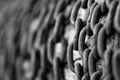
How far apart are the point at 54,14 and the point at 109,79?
0.22 meters

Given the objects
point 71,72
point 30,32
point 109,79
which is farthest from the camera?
point 30,32

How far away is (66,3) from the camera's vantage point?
456 millimetres

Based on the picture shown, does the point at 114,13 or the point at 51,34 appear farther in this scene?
the point at 51,34

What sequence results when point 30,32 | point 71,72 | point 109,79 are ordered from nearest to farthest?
point 109,79 < point 71,72 < point 30,32

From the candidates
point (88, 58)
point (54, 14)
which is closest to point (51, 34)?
point (54, 14)

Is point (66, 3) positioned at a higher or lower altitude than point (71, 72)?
higher

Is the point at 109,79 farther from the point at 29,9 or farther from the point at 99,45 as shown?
the point at 29,9

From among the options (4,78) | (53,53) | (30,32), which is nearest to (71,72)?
(53,53)

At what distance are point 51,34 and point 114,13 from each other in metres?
0.19

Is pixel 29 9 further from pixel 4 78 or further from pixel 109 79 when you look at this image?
pixel 109 79

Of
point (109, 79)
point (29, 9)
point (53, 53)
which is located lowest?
point (109, 79)

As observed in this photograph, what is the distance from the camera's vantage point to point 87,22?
0.36 metres

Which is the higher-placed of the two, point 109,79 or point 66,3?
point 66,3

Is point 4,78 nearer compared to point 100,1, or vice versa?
point 100,1
